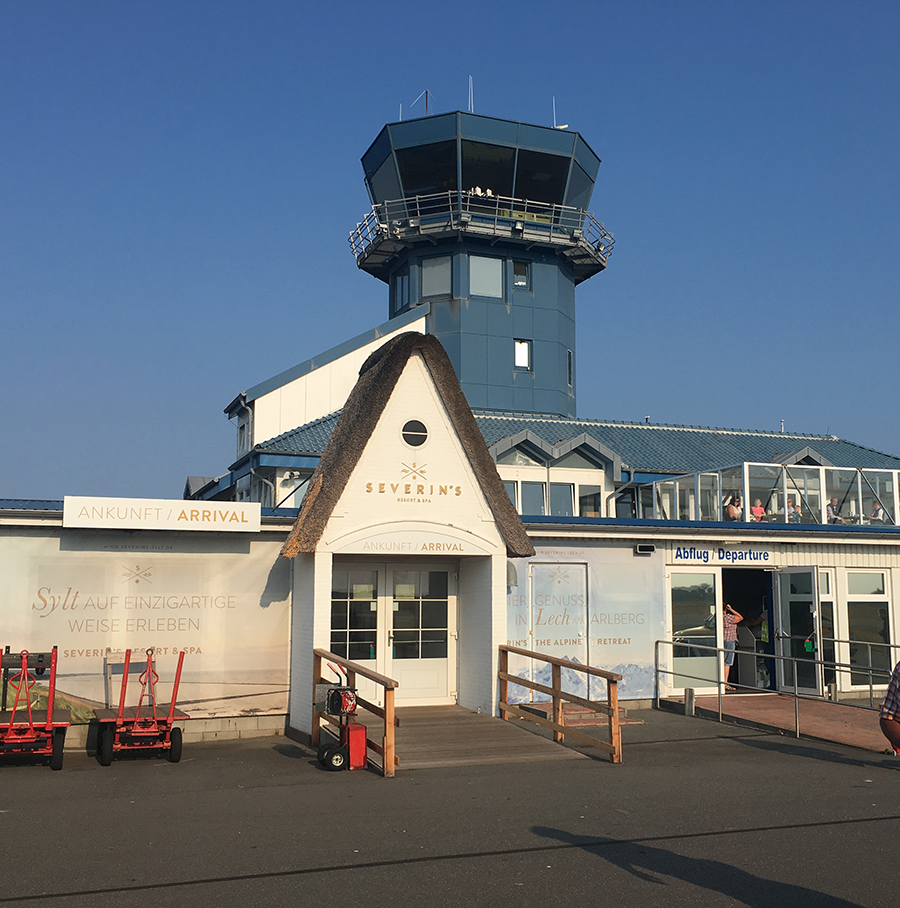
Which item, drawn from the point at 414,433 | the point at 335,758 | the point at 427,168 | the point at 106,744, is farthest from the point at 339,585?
the point at 427,168

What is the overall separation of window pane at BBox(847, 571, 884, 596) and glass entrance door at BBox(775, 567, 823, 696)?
1052 millimetres

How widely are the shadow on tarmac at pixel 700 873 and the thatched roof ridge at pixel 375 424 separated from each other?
→ 659 centimetres

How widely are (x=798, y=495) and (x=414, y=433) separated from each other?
9.09 m

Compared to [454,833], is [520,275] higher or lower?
higher

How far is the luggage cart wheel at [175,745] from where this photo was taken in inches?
461

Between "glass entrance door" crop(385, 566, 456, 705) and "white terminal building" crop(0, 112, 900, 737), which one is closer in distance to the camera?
"white terminal building" crop(0, 112, 900, 737)

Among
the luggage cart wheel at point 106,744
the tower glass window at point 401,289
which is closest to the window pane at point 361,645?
the luggage cart wheel at point 106,744

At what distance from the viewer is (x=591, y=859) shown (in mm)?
7445

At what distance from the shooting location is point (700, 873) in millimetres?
7102

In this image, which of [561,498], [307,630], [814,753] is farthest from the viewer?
[561,498]

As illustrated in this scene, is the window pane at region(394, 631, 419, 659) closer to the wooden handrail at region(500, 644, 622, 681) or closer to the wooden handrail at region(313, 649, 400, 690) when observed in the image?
the wooden handrail at region(500, 644, 622, 681)

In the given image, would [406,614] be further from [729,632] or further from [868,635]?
[868,635]

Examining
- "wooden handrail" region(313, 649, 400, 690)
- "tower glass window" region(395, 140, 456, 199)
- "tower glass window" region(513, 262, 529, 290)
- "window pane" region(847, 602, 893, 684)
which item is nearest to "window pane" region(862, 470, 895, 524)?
"window pane" region(847, 602, 893, 684)

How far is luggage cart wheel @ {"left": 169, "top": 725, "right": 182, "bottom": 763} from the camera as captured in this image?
11711mm
